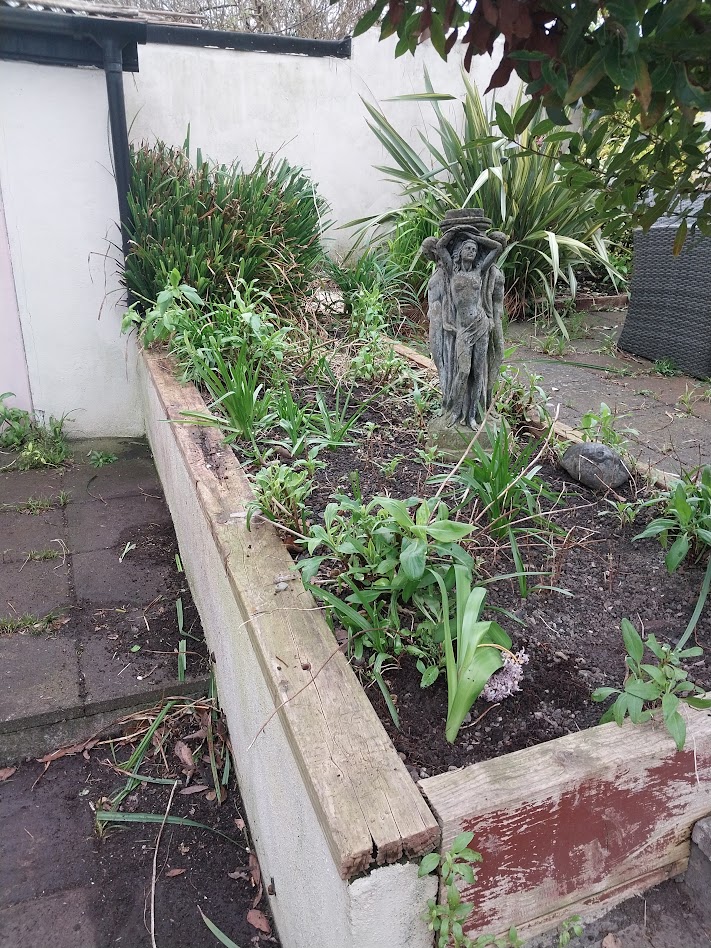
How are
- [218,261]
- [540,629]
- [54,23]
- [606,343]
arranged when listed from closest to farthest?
[540,629], [54,23], [218,261], [606,343]

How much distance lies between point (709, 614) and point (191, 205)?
3.37m

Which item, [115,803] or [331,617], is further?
[115,803]

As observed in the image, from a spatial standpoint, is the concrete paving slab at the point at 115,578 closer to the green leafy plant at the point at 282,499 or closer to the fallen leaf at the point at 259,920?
the green leafy plant at the point at 282,499

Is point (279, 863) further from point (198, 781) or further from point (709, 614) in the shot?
point (709, 614)

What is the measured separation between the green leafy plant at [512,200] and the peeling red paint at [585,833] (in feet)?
14.6

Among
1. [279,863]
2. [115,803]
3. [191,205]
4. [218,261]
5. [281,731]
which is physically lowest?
[115,803]

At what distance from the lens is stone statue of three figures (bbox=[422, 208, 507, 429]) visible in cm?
251

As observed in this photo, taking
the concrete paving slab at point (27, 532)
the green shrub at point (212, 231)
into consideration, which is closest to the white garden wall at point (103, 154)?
the green shrub at point (212, 231)

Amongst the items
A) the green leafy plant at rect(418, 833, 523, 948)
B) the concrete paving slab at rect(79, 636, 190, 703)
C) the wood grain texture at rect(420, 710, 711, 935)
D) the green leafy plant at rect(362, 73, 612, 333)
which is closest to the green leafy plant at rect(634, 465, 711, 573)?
the wood grain texture at rect(420, 710, 711, 935)

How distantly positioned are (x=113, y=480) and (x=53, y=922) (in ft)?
8.50

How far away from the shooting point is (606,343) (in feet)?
16.8

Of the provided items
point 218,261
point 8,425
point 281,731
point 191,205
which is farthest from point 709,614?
point 8,425

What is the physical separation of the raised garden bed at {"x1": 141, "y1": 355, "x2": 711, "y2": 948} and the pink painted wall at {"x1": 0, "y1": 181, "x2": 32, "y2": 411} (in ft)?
10.3

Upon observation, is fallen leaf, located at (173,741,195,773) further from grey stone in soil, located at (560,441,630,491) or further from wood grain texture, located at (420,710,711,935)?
grey stone in soil, located at (560,441,630,491)
